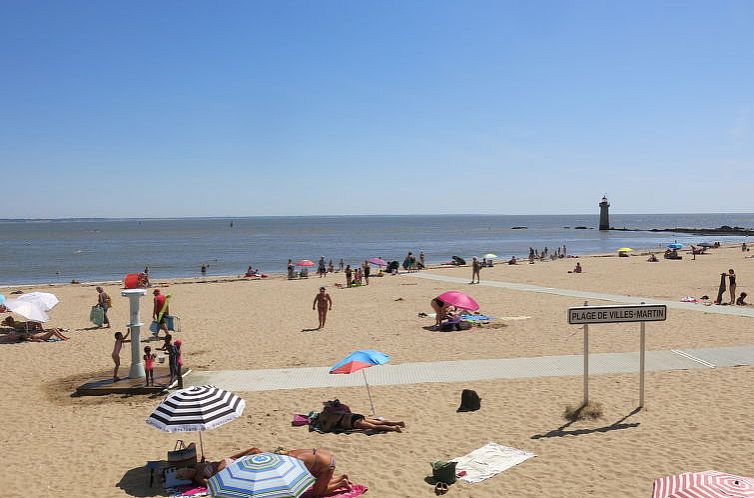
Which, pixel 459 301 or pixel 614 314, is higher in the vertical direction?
pixel 614 314

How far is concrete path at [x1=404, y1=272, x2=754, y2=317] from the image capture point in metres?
18.4

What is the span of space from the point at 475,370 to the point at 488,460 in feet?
15.0

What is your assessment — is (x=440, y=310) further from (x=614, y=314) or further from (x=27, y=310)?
(x=27, y=310)

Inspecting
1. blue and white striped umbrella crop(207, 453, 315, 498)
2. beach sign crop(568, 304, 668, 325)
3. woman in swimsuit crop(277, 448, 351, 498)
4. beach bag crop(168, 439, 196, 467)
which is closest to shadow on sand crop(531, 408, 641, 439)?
beach sign crop(568, 304, 668, 325)

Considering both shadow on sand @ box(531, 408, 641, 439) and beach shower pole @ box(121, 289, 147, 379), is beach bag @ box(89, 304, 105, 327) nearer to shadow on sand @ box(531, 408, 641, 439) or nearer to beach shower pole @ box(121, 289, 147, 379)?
beach shower pole @ box(121, 289, 147, 379)

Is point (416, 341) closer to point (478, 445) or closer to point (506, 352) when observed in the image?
point (506, 352)

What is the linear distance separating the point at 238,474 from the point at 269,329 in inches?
475

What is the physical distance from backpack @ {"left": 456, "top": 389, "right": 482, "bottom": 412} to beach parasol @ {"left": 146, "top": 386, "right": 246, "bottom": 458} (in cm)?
380

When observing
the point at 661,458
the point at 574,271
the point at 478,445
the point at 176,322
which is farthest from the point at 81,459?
the point at 574,271

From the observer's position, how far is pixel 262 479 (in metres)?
5.59

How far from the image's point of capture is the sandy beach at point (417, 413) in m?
7.15

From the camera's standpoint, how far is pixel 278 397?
10484 millimetres

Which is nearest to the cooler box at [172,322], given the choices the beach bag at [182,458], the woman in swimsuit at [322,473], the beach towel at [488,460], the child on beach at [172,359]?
the child on beach at [172,359]

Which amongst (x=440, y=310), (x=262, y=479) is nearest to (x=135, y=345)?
(x=262, y=479)
